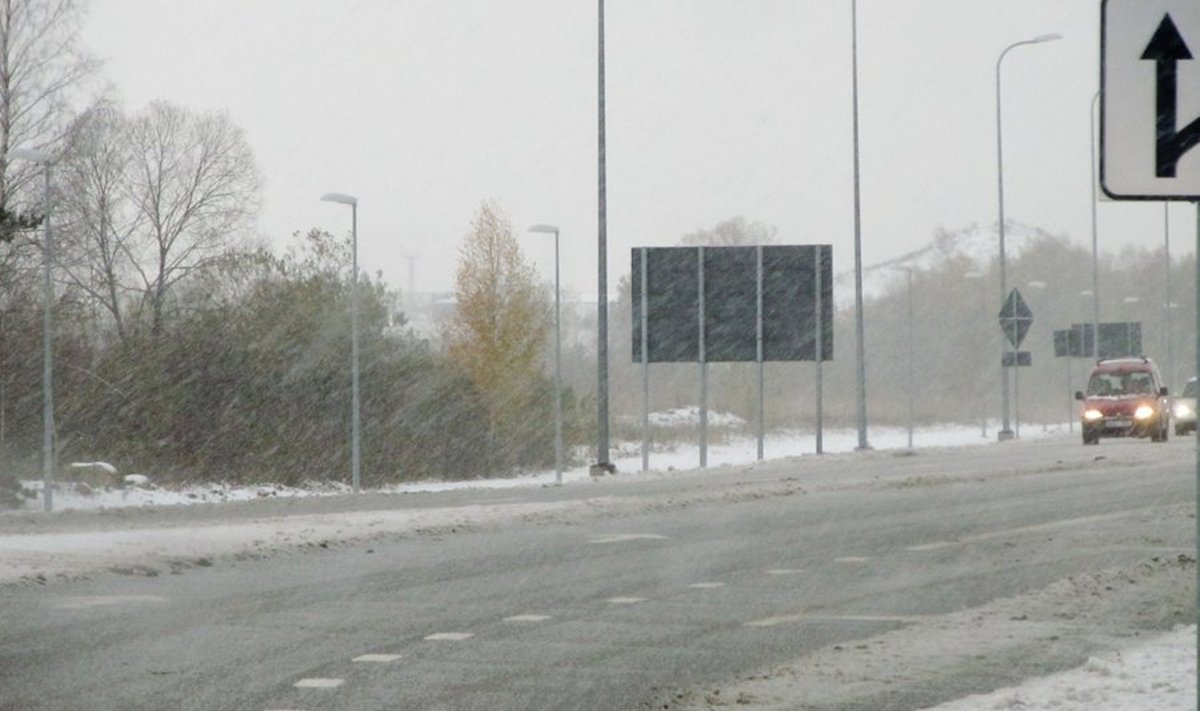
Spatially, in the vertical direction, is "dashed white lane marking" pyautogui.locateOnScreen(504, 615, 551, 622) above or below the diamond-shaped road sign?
below

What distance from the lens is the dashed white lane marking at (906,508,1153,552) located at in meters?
17.6

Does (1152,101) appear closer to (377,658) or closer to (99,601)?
(377,658)

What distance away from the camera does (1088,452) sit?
40281 millimetres

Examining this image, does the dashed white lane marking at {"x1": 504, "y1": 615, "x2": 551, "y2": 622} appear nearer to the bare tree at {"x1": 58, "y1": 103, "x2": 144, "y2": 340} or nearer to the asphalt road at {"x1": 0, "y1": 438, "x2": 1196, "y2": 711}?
the asphalt road at {"x1": 0, "y1": 438, "x2": 1196, "y2": 711}

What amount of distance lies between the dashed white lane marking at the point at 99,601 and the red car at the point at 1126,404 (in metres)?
36.5

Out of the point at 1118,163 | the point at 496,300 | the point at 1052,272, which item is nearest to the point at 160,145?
the point at 496,300

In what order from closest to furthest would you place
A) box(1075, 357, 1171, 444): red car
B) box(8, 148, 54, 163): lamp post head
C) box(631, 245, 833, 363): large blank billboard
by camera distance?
box(8, 148, 54, 163): lamp post head, box(631, 245, 833, 363): large blank billboard, box(1075, 357, 1171, 444): red car

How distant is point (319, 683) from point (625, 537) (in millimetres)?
9623

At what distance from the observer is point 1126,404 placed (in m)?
47.6

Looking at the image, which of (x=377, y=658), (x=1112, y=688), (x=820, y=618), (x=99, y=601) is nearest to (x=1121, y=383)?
(x=820, y=618)

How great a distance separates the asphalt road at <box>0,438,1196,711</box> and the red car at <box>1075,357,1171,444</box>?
24256 millimetres

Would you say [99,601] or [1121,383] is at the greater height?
[1121,383]

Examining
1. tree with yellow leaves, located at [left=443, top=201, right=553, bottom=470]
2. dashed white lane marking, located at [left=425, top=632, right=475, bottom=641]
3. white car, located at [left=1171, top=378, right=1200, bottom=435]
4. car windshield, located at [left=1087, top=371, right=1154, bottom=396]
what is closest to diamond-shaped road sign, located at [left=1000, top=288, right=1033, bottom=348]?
car windshield, located at [left=1087, top=371, right=1154, bottom=396]

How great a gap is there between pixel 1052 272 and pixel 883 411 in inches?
1440
